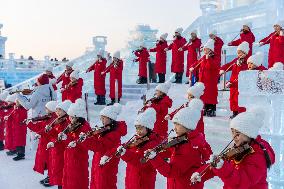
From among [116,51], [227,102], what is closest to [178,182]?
[227,102]

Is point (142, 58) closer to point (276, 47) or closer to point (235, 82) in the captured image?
point (276, 47)

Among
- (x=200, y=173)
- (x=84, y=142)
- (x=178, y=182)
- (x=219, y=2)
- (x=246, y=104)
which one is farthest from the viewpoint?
(x=219, y=2)

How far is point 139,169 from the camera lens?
4.93 metres

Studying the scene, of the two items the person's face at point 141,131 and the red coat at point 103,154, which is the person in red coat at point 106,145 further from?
the person's face at point 141,131

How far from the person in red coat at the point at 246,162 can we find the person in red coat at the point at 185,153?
42cm

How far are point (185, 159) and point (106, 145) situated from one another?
1597 millimetres

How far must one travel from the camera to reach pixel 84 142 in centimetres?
536

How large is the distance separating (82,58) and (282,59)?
9.51m

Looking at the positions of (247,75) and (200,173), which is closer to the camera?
(200,173)

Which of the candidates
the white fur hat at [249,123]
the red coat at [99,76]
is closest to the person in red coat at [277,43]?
the red coat at [99,76]

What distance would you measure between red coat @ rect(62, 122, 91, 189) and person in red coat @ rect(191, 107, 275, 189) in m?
2.64

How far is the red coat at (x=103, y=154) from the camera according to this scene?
17.8ft

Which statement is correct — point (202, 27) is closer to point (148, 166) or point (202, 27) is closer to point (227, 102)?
point (227, 102)

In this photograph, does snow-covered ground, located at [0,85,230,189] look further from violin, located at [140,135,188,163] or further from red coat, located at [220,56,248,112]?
violin, located at [140,135,188,163]
